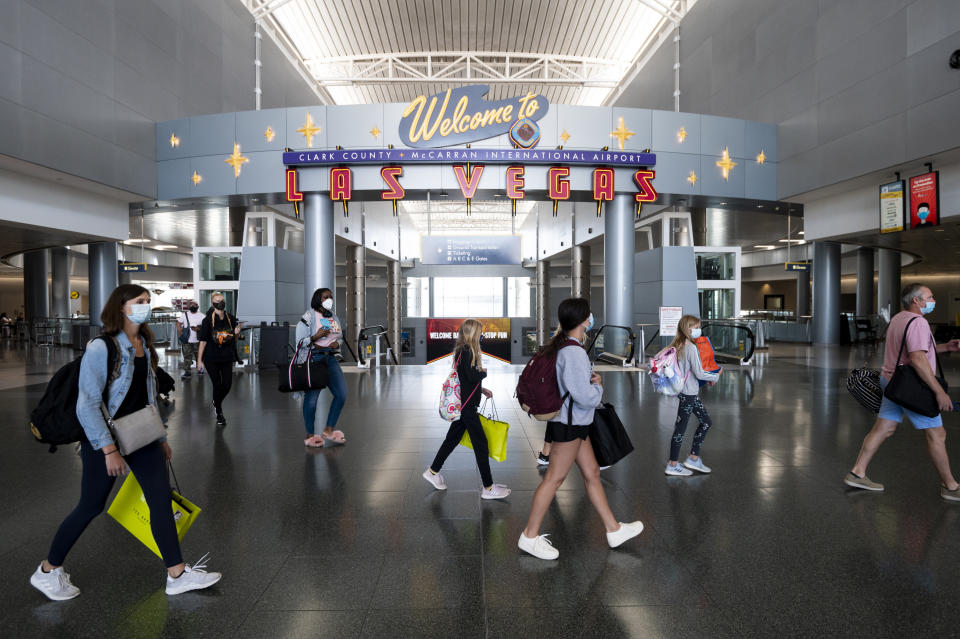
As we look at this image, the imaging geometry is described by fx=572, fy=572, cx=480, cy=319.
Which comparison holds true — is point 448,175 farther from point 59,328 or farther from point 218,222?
point 59,328

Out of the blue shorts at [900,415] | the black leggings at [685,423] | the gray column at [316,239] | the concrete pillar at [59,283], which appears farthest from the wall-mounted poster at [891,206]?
the concrete pillar at [59,283]

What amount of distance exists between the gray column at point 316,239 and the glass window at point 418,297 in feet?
76.0

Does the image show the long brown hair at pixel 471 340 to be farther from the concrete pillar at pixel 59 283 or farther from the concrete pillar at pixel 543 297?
the concrete pillar at pixel 59 283

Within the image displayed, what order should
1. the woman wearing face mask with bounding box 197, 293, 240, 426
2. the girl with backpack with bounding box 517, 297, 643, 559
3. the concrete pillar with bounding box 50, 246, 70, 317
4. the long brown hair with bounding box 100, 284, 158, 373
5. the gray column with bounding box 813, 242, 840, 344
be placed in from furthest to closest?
the concrete pillar with bounding box 50, 246, 70, 317, the gray column with bounding box 813, 242, 840, 344, the woman wearing face mask with bounding box 197, 293, 240, 426, the girl with backpack with bounding box 517, 297, 643, 559, the long brown hair with bounding box 100, 284, 158, 373

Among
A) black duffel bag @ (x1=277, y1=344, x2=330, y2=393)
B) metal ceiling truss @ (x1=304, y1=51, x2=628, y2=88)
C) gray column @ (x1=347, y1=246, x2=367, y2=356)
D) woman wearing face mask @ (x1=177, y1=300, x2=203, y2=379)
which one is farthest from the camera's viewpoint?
metal ceiling truss @ (x1=304, y1=51, x2=628, y2=88)

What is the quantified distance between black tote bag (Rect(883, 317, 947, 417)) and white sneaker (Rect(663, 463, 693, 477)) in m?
1.68

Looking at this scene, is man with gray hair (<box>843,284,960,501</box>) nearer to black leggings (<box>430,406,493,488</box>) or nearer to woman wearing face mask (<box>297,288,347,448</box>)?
black leggings (<box>430,406,493,488</box>)

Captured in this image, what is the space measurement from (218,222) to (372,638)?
22.9 metres

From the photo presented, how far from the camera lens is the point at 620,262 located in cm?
1628

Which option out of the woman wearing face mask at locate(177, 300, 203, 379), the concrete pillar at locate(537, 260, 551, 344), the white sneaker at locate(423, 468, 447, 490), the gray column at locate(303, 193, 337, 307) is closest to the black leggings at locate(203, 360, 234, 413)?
the woman wearing face mask at locate(177, 300, 203, 379)

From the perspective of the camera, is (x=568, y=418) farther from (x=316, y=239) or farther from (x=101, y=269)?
(x=101, y=269)

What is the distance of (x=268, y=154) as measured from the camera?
15586 mm

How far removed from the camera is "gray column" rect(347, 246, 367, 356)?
26078 mm

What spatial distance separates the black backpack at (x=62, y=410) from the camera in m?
2.77
